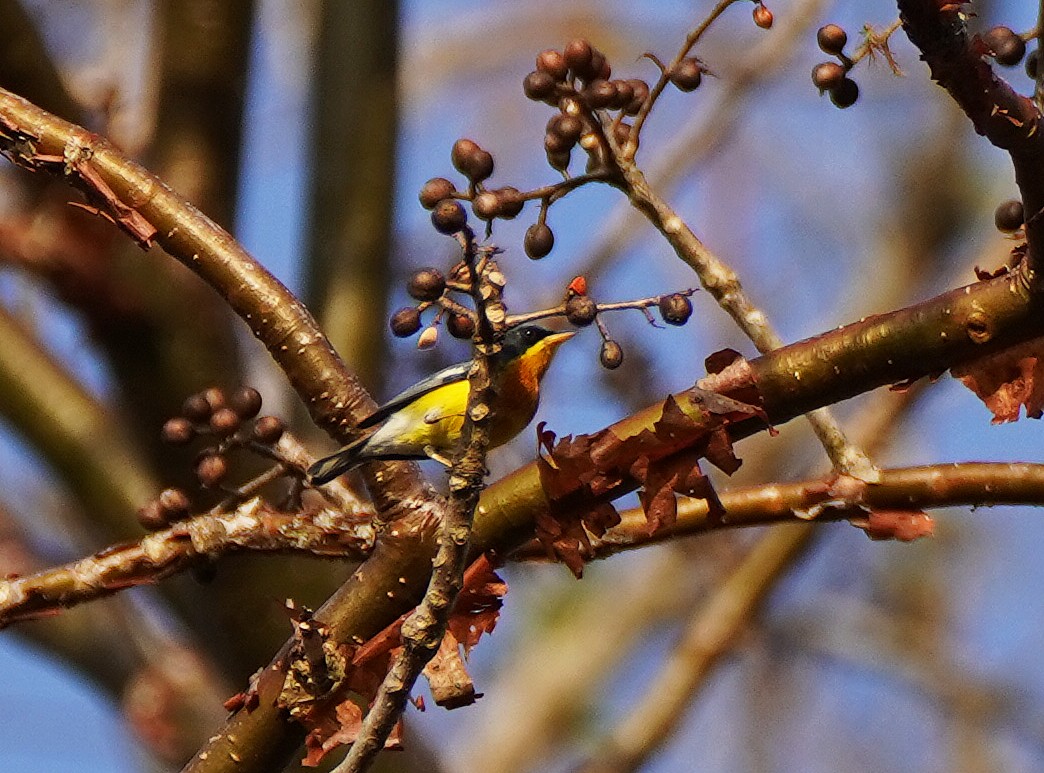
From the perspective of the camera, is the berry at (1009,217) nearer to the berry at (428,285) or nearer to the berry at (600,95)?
the berry at (600,95)

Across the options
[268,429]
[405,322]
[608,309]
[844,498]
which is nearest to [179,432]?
[268,429]

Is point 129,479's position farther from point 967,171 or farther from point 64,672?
point 967,171

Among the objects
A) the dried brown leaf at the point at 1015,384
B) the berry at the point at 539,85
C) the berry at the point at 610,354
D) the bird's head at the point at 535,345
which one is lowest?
the dried brown leaf at the point at 1015,384

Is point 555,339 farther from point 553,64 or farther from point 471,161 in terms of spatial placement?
point 471,161

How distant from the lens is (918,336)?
5.74ft

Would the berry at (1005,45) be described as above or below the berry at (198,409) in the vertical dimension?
below

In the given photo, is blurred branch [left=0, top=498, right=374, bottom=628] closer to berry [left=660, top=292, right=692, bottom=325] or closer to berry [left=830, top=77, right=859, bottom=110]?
berry [left=660, top=292, right=692, bottom=325]

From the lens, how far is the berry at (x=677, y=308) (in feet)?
5.98

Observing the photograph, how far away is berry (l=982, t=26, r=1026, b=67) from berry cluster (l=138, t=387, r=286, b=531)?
4.10 ft

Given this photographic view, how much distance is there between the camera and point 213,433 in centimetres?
235

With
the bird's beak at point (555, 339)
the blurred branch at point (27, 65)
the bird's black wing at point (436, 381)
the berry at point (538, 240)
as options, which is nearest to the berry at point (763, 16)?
the berry at point (538, 240)

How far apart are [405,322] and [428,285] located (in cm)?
18

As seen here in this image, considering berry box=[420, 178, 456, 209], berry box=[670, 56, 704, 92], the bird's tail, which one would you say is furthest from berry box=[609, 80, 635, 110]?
the bird's tail

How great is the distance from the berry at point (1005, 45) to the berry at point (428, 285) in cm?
84
